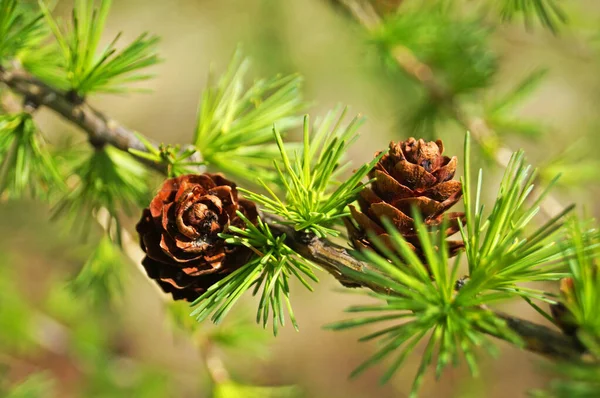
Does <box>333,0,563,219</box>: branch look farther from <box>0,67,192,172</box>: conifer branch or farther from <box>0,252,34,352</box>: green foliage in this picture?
<box>0,252,34,352</box>: green foliage

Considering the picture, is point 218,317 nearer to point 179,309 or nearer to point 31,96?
point 31,96

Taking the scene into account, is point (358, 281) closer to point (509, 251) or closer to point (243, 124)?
point (509, 251)

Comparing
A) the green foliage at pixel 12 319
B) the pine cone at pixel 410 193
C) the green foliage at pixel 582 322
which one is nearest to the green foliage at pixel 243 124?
the pine cone at pixel 410 193

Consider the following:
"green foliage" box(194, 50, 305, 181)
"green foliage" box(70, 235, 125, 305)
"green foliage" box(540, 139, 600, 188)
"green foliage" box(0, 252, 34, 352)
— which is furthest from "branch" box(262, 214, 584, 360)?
"green foliage" box(0, 252, 34, 352)

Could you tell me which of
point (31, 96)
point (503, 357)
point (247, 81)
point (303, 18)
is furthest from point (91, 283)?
point (503, 357)

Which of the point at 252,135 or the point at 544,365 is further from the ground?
the point at 252,135

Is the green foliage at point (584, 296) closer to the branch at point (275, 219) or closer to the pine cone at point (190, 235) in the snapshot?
the branch at point (275, 219)

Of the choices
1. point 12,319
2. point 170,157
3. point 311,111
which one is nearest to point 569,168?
point 170,157
